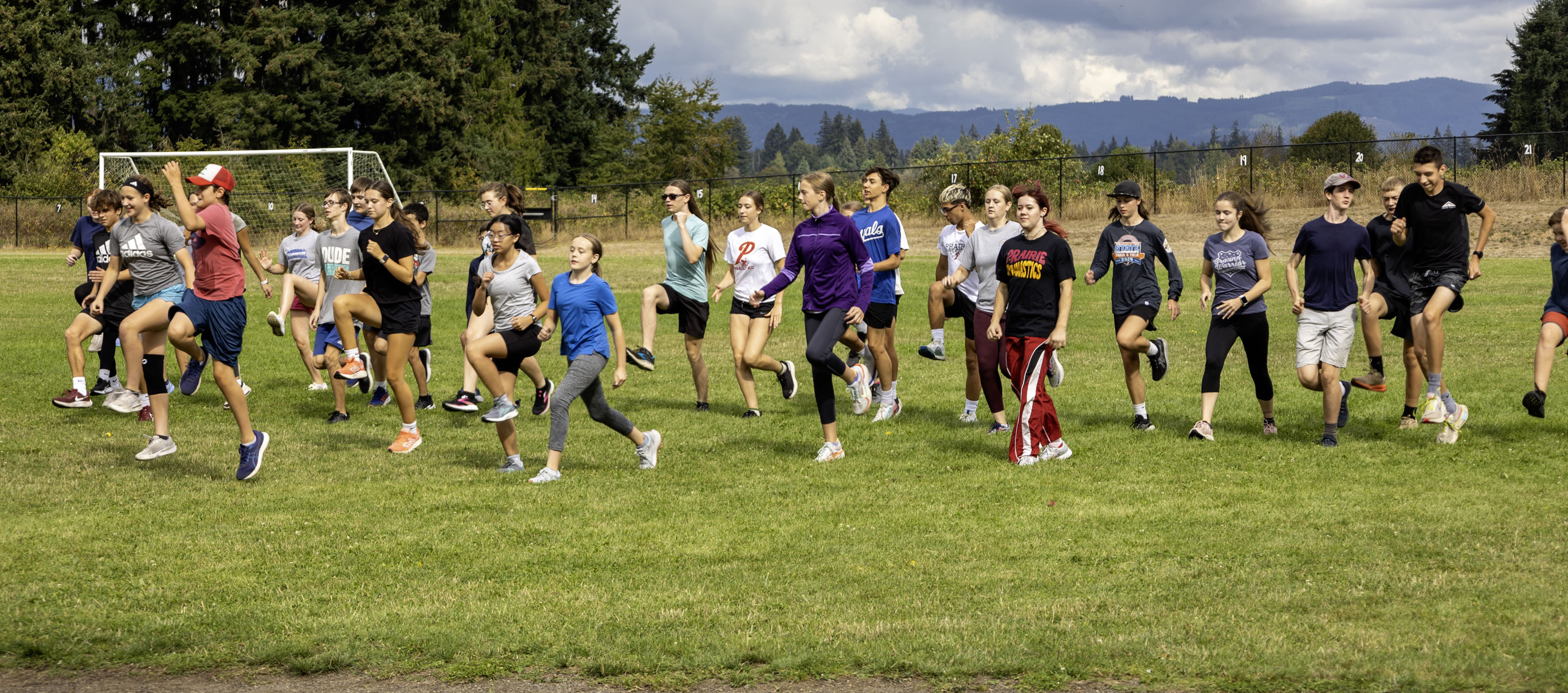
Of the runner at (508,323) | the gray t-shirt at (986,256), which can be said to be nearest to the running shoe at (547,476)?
the runner at (508,323)

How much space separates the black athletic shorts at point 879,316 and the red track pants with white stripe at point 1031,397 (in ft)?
7.32

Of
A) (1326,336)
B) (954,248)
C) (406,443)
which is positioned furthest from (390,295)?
(1326,336)

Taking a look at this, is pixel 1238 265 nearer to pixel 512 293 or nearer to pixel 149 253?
pixel 512 293

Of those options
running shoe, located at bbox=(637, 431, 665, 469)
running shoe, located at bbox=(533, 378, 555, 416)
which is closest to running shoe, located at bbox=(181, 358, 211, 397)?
running shoe, located at bbox=(533, 378, 555, 416)

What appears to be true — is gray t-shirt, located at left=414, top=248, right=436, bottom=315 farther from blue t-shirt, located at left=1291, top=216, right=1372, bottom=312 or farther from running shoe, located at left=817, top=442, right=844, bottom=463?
blue t-shirt, located at left=1291, top=216, right=1372, bottom=312

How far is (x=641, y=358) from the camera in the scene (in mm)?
9977

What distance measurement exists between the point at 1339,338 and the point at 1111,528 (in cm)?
323

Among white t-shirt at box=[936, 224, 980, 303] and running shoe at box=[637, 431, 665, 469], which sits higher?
white t-shirt at box=[936, 224, 980, 303]

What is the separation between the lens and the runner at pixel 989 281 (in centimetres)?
925

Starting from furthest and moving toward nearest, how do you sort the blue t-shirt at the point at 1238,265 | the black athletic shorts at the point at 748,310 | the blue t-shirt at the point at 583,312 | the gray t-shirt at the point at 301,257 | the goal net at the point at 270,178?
the goal net at the point at 270,178 < the gray t-shirt at the point at 301,257 < the black athletic shorts at the point at 748,310 < the blue t-shirt at the point at 1238,265 < the blue t-shirt at the point at 583,312

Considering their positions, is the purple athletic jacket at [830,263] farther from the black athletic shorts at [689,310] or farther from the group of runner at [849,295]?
the black athletic shorts at [689,310]

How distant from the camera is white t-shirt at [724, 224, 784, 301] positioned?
10.7 meters

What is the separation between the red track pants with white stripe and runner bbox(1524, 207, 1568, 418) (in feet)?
10.5

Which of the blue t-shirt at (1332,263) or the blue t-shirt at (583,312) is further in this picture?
the blue t-shirt at (1332,263)
